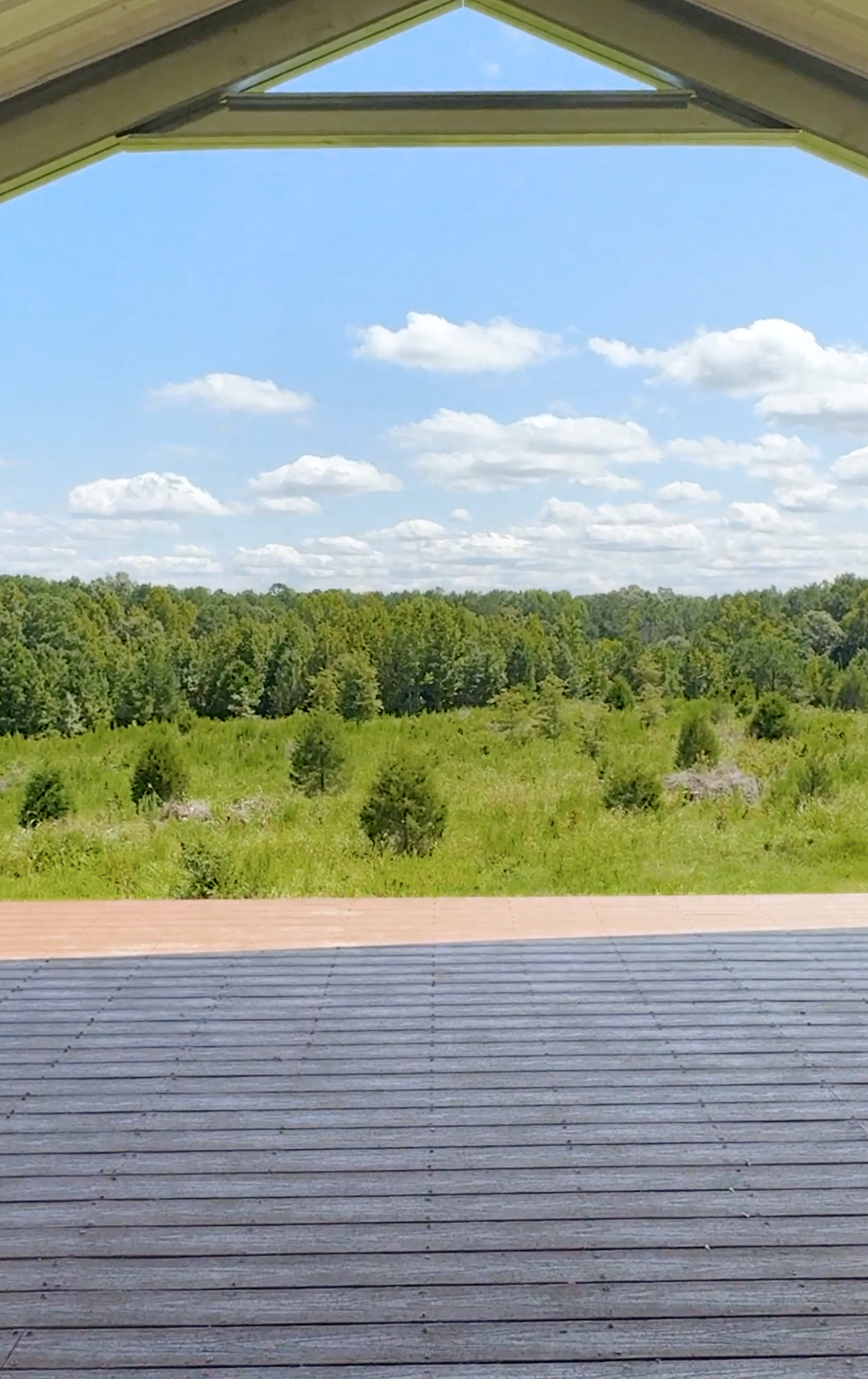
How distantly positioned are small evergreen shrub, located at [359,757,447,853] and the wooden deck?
125 centimetres

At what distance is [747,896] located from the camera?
14.2 ft

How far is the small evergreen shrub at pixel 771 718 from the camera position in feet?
15.3

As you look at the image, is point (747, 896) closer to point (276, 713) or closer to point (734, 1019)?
point (734, 1019)

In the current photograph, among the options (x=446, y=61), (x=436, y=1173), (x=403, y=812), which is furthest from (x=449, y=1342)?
(x=446, y=61)

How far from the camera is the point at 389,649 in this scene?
4.68m

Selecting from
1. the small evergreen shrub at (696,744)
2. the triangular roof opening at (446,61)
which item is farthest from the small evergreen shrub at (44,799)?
the triangular roof opening at (446,61)

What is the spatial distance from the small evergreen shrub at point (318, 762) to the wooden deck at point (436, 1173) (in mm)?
1315

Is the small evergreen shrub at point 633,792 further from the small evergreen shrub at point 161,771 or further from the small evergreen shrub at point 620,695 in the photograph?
the small evergreen shrub at point 161,771

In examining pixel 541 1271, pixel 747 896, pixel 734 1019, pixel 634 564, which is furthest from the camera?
pixel 634 564

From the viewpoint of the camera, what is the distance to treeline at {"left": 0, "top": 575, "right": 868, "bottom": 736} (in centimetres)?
456

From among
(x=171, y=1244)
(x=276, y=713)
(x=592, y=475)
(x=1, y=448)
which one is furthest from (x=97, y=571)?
(x=171, y=1244)

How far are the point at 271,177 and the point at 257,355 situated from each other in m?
0.67

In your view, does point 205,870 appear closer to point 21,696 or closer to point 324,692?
point 324,692

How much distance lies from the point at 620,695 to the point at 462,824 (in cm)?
80
